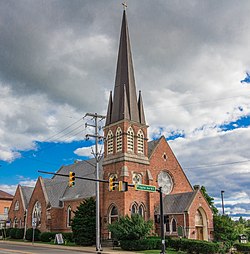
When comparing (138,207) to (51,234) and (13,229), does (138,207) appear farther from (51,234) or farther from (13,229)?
(13,229)

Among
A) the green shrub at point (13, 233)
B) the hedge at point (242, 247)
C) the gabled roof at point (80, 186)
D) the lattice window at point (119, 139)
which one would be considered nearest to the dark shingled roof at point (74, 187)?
the gabled roof at point (80, 186)

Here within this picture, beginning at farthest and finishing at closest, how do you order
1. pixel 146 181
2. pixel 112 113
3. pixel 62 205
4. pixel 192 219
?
pixel 62 205 → pixel 112 113 → pixel 146 181 → pixel 192 219

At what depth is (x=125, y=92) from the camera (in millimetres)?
44844

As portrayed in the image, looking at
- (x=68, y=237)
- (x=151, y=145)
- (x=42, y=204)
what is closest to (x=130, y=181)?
(x=151, y=145)

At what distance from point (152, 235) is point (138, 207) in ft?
11.3

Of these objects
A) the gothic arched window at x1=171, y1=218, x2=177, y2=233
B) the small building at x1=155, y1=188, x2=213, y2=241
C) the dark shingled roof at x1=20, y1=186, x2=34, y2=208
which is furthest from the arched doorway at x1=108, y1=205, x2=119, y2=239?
the dark shingled roof at x1=20, y1=186, x2=34, y2=208

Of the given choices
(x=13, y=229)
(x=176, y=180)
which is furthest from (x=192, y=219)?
(x=13, y=229)

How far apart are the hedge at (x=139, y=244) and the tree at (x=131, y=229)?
0.58m

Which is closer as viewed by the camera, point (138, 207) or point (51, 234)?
point (138, 207)

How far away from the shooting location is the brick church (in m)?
40.1

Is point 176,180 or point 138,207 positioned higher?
point 176,180

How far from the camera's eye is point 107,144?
4503 cm

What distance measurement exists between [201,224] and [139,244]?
10.2 m

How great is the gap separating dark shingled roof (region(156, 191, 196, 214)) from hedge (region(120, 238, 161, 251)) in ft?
19.7
